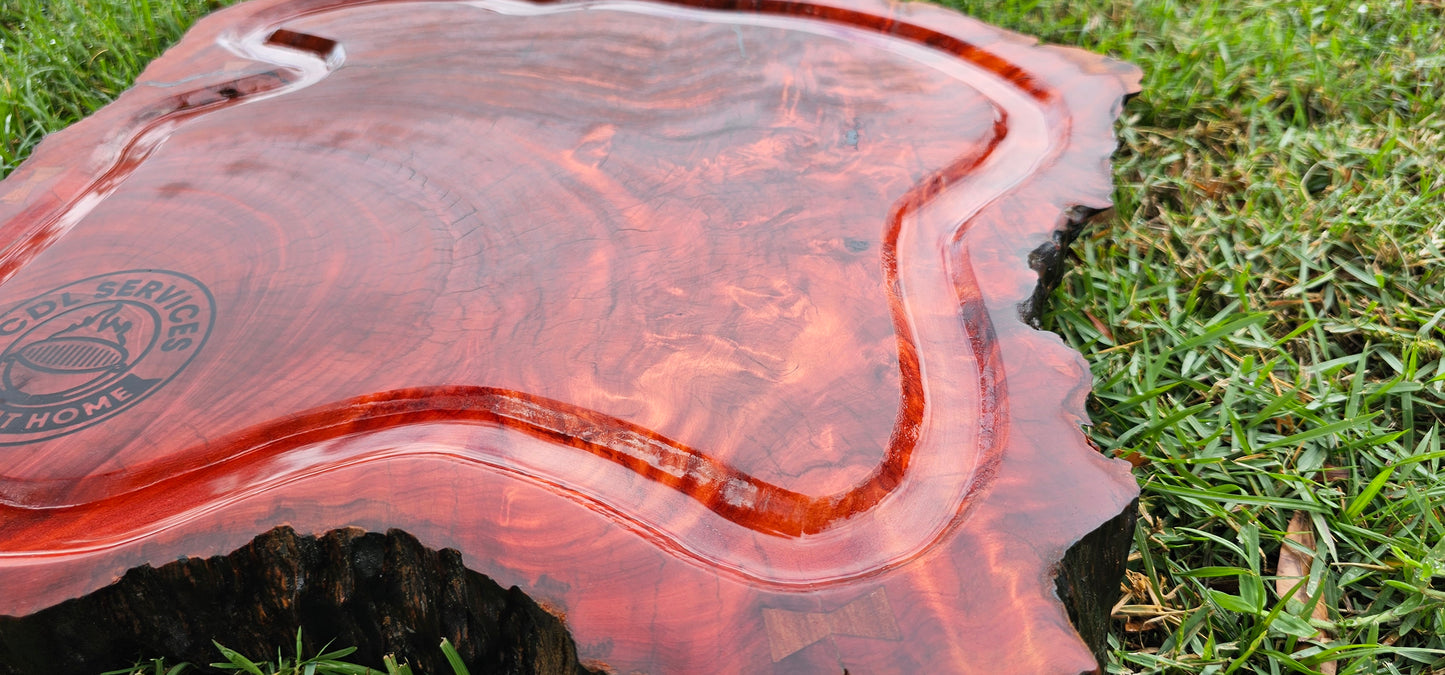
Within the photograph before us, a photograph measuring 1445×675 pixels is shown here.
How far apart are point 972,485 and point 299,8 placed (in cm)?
148

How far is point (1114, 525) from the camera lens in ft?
2.86

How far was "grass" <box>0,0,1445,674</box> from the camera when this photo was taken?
1188 millimetres

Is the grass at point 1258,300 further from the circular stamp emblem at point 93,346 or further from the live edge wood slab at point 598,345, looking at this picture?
the circular stamp emblem at point 93,346

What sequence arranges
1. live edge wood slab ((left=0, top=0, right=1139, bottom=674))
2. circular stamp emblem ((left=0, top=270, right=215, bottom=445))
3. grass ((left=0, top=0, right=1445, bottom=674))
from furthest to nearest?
grass ((left=0, top=0, right=1445, bottom=674))
circular stamp emblem ((left=0, top=270, right=215, bottom=445))
live edge wood slab ((left=0, top=0, right=1139, bottom=674))

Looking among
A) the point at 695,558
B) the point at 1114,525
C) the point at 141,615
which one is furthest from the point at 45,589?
the point at 1114,525

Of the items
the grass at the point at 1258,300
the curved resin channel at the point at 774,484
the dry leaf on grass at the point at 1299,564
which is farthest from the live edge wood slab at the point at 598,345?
the dry leaf on grass at the point at 1299,564

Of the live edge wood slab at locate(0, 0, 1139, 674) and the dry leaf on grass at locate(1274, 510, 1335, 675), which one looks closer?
the live edge wood slab at locate(0, 0, 1139, 674)

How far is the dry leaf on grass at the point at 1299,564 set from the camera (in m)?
1.19

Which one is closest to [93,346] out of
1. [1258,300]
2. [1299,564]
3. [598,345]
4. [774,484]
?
[598,345]

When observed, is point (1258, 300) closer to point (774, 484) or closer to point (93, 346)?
point (774, 484)

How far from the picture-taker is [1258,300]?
1.56m

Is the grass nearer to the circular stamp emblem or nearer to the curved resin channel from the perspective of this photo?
the curved resin channel

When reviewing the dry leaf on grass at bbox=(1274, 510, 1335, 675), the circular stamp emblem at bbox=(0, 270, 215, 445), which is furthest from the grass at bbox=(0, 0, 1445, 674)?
the circular stamp emblem at bbox=(0, 270, 215, 445)

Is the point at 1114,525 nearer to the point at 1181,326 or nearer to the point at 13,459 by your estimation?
the point at 1181,326
